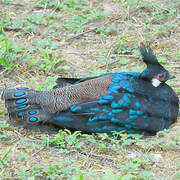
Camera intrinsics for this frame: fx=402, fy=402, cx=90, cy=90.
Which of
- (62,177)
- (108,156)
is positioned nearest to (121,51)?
(108,156)

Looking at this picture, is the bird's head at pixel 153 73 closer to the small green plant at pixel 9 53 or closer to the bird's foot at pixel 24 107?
the bird's foot at pixel 24 107

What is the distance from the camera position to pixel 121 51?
22.7 ft

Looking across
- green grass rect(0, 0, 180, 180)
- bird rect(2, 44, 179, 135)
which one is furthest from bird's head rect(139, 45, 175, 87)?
green grass rect(0, 0, 180, 180)

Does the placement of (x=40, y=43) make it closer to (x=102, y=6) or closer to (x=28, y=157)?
(x=102, y=6)

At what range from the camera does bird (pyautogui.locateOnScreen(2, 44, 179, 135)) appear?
4867mm

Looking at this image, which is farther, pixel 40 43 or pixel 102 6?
pixel 102 6

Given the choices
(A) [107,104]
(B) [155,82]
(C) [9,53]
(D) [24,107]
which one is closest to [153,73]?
(B) [155,82]

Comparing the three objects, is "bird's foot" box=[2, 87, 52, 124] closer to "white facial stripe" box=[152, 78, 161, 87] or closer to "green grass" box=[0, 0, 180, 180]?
"green grass" box=[0, 0, 180, 180]

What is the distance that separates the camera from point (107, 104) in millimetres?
4891

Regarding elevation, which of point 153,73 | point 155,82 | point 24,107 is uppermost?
point 153,73

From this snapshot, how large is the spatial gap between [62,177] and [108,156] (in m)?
0.69

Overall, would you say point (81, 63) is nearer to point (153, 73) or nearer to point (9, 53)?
point (9, 53)

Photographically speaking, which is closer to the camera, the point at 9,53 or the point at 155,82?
the point at 155,82

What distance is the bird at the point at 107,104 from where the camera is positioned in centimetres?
487
